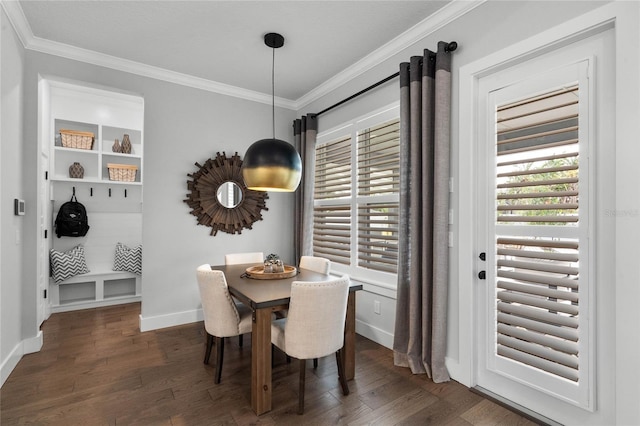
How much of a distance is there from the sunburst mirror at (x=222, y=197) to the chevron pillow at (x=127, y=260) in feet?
4.88

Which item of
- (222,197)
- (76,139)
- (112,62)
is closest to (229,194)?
(222,197)

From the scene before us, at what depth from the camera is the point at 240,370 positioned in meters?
2.53

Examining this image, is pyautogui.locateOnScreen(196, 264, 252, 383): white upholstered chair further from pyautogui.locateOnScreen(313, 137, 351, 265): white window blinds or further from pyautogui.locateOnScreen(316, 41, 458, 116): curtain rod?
pyautogui.locateOnScreen(316, 41, 458, 116): curtain rod

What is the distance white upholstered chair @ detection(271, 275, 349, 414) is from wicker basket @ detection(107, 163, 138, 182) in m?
3.71

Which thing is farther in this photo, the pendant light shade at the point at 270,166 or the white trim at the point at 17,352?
the white trim at the point at 17,352

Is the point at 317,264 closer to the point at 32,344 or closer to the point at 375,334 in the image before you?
the point at 375,334

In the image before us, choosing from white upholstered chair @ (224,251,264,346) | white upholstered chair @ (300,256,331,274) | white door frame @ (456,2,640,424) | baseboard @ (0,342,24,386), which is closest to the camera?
white door frame @ (456,2,640,424)

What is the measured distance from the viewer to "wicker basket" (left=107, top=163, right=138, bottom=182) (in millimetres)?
4395

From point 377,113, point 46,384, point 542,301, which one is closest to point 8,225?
point 46,384

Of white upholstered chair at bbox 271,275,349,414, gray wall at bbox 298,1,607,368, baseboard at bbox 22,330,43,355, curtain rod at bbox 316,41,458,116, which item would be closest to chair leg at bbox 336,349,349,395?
white upholstered chair at bbox 271,275,349,414

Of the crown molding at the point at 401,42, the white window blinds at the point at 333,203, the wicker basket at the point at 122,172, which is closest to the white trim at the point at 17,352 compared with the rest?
the wicker basket at the point at 122,172

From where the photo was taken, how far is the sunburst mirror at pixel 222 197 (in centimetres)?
371

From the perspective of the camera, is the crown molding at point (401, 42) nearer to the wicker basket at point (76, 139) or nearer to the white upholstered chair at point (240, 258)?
the white upholstered chair at point (240, 258)

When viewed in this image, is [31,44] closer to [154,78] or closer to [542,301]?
[154,78]
